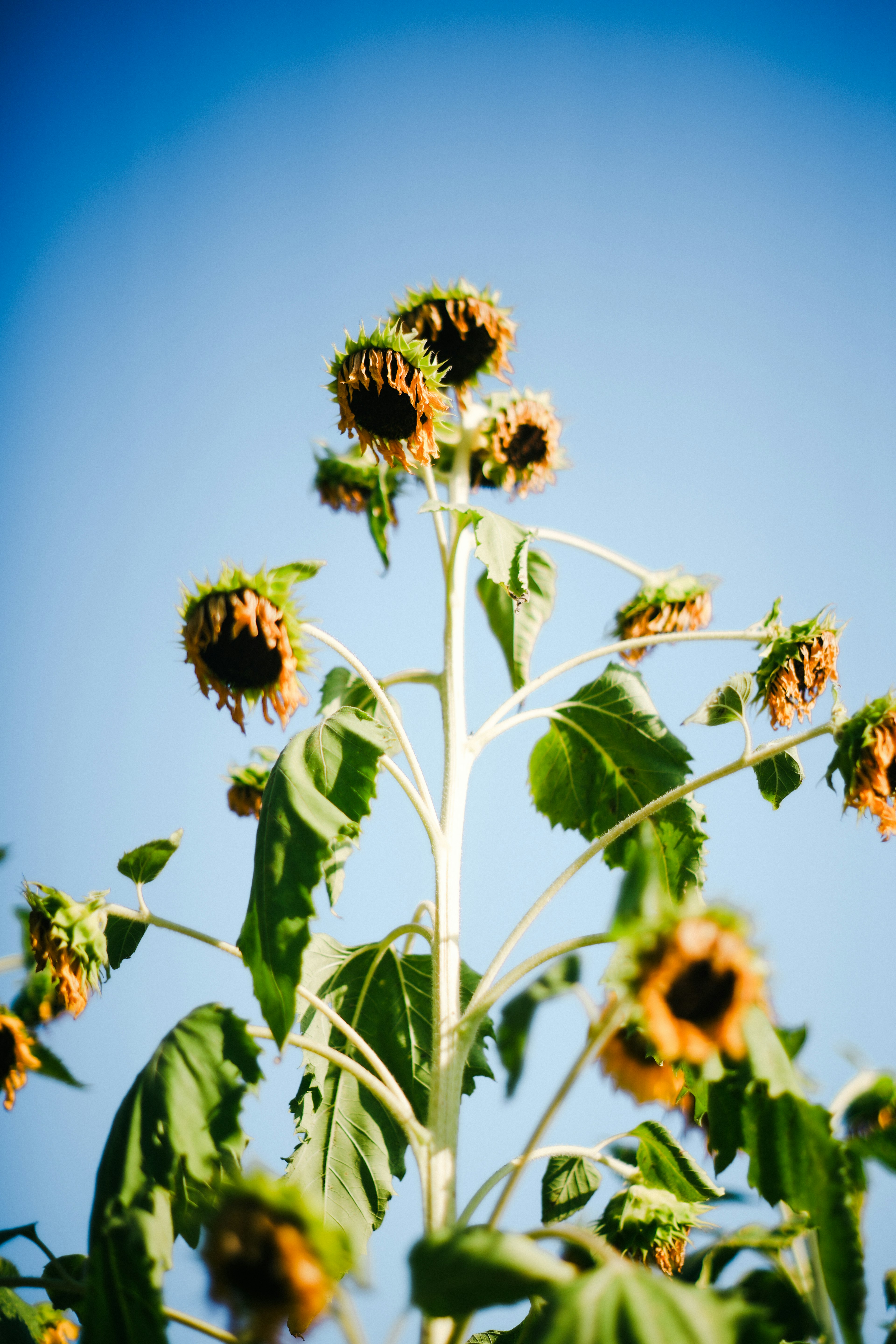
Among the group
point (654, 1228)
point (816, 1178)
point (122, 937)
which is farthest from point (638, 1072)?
point (122, 937)

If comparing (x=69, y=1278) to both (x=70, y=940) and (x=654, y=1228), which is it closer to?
(x=70, y=940)

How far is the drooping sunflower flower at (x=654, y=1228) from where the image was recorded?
2619 millimetres

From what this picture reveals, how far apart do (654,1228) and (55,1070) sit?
71.8 inches

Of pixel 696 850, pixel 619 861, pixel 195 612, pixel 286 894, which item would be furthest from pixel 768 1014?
pixel 195 612

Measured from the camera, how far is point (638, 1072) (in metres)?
2.31

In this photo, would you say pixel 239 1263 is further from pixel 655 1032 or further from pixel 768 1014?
pixel 768 1014

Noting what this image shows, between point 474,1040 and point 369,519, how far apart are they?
6.43 feet

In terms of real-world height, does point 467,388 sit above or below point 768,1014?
above

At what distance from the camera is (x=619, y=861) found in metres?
2.73

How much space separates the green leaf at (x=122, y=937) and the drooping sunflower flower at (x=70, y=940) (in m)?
0.11

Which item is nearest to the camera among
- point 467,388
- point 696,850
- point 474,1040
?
point 474,1040

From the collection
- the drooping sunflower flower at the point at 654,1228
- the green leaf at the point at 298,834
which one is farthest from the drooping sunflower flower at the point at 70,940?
the drooping sunflower flower at the point at 654,1228

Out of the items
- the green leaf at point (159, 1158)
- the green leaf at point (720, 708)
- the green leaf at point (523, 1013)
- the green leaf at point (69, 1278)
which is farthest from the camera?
the green leaf at point (720, 708)

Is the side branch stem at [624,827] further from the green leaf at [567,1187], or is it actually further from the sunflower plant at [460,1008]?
the green leaf at [567,1187]
